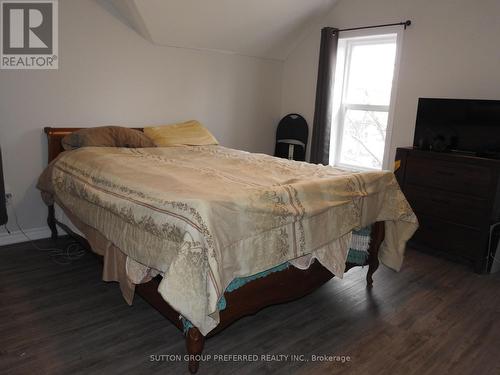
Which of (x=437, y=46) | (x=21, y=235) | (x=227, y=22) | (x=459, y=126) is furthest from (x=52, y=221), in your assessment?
(x=437, y=46)

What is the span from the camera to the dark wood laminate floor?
186cm

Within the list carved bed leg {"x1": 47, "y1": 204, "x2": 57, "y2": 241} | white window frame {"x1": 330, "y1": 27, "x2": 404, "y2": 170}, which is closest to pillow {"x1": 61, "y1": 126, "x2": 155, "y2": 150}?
carved bed leg {"x1": 47, "y1": 204, "x2": 57, "y2": 241}

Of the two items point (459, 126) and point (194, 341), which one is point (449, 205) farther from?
point (194, 341)

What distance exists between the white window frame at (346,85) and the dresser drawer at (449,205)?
0.70 meters

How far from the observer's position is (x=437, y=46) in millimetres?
3535

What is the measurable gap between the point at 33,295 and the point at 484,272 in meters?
3.22

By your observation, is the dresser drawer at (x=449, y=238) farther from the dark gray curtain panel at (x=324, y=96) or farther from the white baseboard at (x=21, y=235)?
the white baseboard at (x=21, y=235)

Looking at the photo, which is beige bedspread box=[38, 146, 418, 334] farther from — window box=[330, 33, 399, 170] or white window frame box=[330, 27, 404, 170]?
window box=[330, 33, 399, 170]

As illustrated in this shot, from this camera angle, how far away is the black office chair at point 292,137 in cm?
466

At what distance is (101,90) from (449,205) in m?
3.10

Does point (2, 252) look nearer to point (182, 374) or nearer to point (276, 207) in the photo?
point (182, 374)

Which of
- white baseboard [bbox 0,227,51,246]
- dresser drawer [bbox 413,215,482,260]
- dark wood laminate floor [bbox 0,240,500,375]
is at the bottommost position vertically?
dark wood laminate floor [bbox 0,240,500,375]

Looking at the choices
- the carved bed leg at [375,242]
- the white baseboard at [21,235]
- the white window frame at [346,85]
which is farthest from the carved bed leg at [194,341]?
the white window frame at [346,85]

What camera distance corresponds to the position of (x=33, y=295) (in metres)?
2.39
